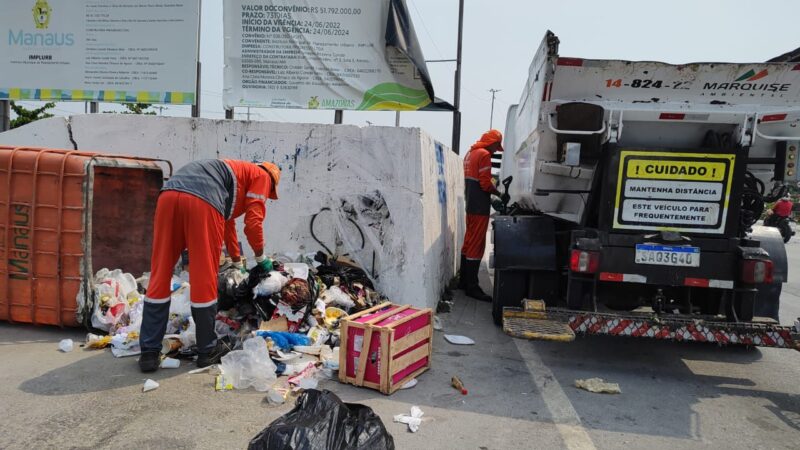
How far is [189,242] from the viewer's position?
12.4 feet

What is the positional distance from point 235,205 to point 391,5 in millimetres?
4542

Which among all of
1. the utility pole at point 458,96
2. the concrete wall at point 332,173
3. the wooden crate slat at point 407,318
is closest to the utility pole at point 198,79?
the concrete wall at point 332,173

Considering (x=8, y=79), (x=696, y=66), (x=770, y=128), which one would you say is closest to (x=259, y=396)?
(x=696, y=66)

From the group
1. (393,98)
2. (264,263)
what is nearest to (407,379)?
(264,263)

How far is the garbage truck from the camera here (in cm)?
407

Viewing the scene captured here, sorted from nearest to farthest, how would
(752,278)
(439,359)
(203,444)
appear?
1. (203,444)
2. (752,278)
3. (439,359)

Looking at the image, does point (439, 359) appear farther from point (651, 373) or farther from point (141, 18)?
point (141, 18)

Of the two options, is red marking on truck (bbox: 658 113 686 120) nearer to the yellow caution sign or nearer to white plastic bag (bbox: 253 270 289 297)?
the yellow caution sign

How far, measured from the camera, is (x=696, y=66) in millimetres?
4098

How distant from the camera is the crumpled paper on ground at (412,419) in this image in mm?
3111

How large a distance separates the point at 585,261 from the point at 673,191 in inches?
37.4

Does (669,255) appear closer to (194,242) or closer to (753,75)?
(753,75)

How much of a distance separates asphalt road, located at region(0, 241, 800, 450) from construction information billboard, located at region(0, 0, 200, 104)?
449 centimetres

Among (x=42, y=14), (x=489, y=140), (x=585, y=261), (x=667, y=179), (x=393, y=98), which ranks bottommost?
(x=585, y=261)
